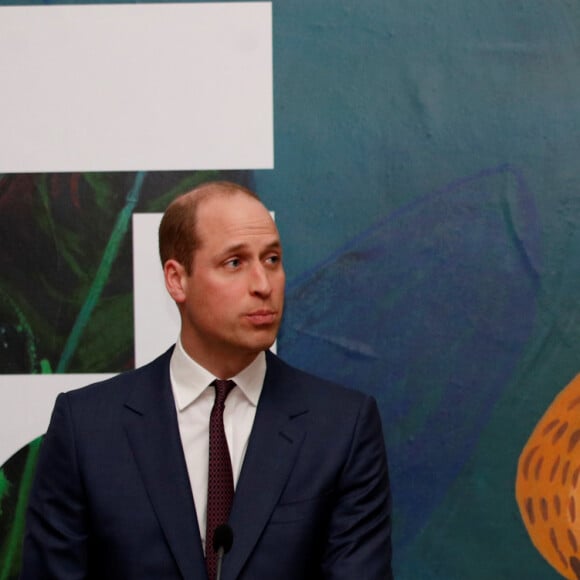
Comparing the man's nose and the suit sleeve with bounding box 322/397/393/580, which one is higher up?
the man's nose

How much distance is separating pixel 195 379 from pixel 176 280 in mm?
194

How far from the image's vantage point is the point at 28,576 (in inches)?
62.1

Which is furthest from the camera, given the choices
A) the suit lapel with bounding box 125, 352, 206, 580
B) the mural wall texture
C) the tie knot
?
the mural wall texture

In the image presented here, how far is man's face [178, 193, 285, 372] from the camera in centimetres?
157

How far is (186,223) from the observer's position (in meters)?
1.64

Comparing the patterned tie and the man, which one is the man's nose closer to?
the man

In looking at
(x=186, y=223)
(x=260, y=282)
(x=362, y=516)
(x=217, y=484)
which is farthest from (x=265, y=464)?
(x=186, y=223)

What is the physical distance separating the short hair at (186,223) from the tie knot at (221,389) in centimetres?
22

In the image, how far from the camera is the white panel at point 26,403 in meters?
2.11

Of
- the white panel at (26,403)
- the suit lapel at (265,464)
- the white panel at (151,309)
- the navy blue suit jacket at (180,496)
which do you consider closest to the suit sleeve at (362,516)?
the navy blue suit jacket at (180,496)

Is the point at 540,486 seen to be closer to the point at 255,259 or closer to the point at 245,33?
the point at 255,259

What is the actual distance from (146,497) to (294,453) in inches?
10.8

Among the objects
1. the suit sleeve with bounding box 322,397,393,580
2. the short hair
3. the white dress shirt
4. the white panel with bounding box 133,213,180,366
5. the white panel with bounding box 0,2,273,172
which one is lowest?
the suit sleeve with bounding box 322,397,393,580

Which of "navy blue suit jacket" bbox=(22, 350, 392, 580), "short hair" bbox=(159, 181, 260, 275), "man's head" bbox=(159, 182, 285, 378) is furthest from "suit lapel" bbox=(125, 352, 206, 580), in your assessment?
"short hair" bbox=(159, 181, 260, 275)
